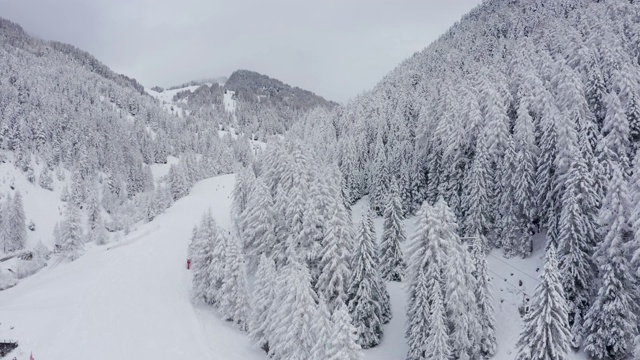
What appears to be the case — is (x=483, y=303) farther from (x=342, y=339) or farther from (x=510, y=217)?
(x=510, y=217)

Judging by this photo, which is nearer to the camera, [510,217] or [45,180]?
[510,217]

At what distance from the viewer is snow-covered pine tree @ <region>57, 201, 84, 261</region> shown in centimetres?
6359

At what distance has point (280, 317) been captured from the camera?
3002cm

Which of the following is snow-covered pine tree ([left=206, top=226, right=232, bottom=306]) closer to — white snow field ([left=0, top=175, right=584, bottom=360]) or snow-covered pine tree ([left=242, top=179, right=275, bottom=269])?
white snow field ([left=0, top=175, right=584, bottom=360])

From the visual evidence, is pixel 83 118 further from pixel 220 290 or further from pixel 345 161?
pixel 220 290

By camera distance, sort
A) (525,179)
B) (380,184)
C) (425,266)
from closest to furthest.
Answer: (425,266) → (525,179) → (380,184)

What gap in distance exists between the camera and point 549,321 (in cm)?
2219

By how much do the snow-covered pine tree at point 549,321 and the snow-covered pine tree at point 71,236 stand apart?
2611 inches

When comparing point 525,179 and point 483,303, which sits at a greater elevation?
point 525,179

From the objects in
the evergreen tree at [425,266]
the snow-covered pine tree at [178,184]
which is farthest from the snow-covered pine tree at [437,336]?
the snow-covered pine tree at [178,184]

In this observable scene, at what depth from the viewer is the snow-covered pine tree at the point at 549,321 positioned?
73.1 feet

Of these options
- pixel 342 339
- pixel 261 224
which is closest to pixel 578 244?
pixel 342 339

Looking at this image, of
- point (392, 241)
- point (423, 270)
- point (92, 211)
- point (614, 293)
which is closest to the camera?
point (614, 293)

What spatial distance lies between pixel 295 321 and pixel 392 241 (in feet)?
58.2
